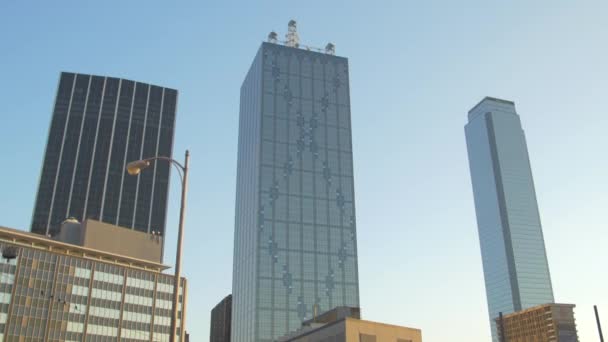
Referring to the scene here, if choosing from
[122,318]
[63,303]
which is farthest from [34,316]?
[122,318]

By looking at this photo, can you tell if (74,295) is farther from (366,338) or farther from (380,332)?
(380,332)

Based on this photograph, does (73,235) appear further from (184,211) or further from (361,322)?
(184,211)

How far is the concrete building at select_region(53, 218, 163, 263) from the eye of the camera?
520 feet

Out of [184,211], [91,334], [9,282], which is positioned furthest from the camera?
[91,334]

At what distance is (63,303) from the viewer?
136m

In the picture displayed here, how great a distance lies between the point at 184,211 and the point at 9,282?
11617cm

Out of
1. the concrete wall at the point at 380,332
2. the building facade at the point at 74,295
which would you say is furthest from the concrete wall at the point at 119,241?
the concrete wall at the point at 380,332

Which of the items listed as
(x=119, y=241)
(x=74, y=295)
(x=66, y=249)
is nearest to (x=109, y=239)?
(x=119, y=241)

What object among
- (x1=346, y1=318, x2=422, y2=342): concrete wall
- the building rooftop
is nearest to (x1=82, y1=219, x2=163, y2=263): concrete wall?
the building rooftop

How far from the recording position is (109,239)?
6378 inches

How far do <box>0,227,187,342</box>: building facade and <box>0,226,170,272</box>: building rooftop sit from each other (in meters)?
0.21

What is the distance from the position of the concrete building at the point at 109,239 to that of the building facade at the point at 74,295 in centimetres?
431

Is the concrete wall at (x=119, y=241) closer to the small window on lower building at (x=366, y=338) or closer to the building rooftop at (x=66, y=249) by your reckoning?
the building rooftop at (x=66, y=249)

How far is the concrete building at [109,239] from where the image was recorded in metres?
158
